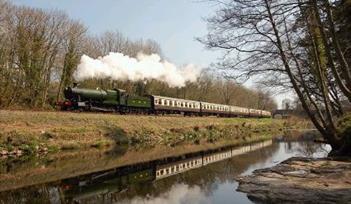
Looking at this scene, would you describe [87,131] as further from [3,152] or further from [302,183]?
[302,183]

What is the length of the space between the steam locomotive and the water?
1335 centimetres

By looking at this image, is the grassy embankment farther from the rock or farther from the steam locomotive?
the steam locomotive

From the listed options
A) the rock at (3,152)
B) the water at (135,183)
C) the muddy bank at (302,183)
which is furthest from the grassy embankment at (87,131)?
the muddy bank at (302,183)

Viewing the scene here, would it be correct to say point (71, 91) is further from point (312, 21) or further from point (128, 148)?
point (312, 21)

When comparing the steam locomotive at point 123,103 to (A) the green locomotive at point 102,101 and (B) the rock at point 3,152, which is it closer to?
(A) the green locomotive at point 102,101

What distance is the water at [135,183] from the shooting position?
41.3 feet

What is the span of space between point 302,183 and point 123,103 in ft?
95.6

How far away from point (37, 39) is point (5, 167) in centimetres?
2560

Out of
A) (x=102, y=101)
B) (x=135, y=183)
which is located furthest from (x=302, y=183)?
(x=102, y=101)

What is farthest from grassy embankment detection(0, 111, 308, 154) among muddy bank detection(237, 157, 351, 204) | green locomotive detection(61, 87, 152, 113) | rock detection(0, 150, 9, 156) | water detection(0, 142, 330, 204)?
muddy bank detection(237, 157, 351, 204)

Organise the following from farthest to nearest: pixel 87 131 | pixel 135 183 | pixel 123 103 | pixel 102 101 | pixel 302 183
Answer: pixel 123 103
pixel 102 101
pixel 87 131
pixel 135 183
pixel 302 183

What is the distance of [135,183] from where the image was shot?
50.9 ft

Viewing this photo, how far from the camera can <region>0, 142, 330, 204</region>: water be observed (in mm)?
12594

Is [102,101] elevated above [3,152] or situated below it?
above
